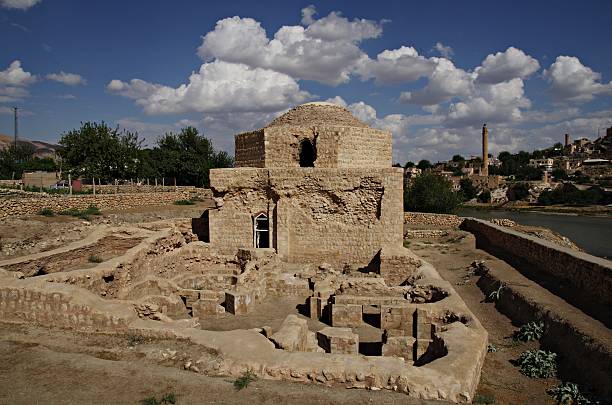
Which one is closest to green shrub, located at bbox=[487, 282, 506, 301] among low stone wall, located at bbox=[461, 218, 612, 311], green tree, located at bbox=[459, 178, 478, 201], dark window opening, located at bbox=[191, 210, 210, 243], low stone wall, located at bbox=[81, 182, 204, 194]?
low stone wall, located at bbox=[461, 218, 612, 311]

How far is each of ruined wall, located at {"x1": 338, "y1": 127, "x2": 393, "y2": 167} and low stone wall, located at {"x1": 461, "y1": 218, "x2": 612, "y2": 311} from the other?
5867mm

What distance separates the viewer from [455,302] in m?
8.06

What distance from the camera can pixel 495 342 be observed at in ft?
26.3

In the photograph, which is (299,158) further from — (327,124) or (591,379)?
(591,379)

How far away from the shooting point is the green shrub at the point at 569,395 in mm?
5625

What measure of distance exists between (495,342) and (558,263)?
433 centimetres

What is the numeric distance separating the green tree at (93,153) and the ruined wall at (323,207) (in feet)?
63.7

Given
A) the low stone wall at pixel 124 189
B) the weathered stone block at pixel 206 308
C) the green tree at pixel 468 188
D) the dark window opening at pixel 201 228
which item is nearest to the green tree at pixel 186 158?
the low stone wall at pixel 124 189

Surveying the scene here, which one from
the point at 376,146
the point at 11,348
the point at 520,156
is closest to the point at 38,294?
the point at 11,348

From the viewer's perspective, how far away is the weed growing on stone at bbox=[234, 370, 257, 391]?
491 centimetres

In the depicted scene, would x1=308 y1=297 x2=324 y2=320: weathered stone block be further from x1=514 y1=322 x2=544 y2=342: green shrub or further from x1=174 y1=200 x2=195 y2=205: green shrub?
x1=174 y1=200 x2=195 y2=205: green shrub

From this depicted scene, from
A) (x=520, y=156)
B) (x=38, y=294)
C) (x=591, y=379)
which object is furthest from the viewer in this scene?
(x=520, y=156)

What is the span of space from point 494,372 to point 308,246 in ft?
24.7

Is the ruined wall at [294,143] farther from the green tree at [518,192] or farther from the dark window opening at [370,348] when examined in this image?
the green tree at [518,192]
